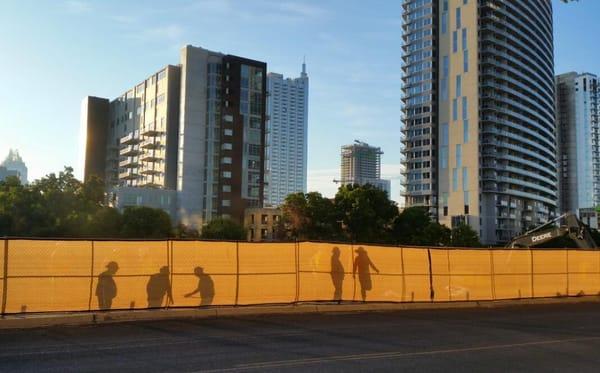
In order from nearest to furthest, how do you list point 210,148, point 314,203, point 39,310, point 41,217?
point 39,310 < point 41,217 < point 314,203 < point 210,148

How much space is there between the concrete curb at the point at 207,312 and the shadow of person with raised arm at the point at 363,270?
56cm

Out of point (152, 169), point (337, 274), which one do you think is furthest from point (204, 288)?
point (152, 169)

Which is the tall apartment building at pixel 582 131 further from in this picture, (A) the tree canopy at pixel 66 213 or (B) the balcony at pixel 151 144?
(A) the tree canopy at pixel 66 213

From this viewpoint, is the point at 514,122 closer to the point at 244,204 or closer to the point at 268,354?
the point at 244,204

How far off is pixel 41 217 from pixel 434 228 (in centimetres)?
5058

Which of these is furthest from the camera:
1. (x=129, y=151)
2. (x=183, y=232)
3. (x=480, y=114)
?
(x=129, y=151)

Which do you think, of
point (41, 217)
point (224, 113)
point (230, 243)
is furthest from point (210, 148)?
point (230, 243)

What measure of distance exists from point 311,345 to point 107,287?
597 cm

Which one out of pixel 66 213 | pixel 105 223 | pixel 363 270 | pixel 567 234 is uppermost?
pixel 66 213

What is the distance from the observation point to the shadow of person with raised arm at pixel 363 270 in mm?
18750

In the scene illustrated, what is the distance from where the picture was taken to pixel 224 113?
125 metres

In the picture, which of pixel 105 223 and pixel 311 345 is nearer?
pixel 311 345

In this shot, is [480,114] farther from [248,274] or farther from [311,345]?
[311,345]

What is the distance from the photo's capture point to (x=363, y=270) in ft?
61.7
